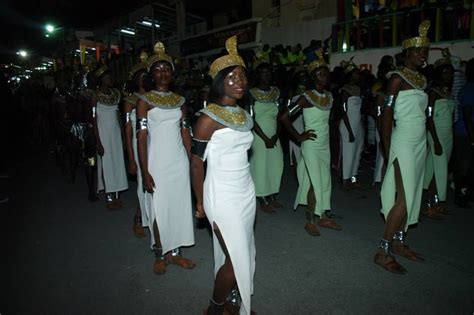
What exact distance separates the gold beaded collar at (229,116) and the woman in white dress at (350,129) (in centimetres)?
422

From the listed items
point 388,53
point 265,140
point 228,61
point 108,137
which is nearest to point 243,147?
point 228,61

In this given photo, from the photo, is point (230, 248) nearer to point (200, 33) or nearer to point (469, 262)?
point (469, 262)

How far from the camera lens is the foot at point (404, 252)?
4008mm

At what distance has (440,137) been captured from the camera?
17.7 ft

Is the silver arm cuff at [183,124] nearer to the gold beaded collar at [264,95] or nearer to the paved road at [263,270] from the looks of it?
the paved road at [263,270]

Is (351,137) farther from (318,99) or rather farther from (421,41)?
(421,41)

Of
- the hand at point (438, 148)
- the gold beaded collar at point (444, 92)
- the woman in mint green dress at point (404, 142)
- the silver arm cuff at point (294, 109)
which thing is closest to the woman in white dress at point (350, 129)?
the gold beaded collar at point (444, 92)

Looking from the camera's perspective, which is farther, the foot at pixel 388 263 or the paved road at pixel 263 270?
the foot at pixel 388 263

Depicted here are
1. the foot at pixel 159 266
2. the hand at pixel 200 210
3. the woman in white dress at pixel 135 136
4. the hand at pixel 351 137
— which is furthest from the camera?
the hand at pixel 351 137

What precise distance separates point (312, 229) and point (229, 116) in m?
2.63

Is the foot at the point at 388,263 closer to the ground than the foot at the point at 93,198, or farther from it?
closer to the ground

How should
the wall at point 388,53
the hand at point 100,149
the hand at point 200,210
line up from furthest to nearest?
the wall at point 388,53 < the hand at point 100,149 < the hand at point 200,210

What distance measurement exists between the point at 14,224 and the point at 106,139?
6.04 ft

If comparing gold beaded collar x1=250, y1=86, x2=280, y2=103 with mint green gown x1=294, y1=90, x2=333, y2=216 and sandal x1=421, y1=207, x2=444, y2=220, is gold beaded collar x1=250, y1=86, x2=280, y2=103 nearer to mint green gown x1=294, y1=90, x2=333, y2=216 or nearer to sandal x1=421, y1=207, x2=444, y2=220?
mint green gown x1=294, y1=90, x2=333, y2=216
